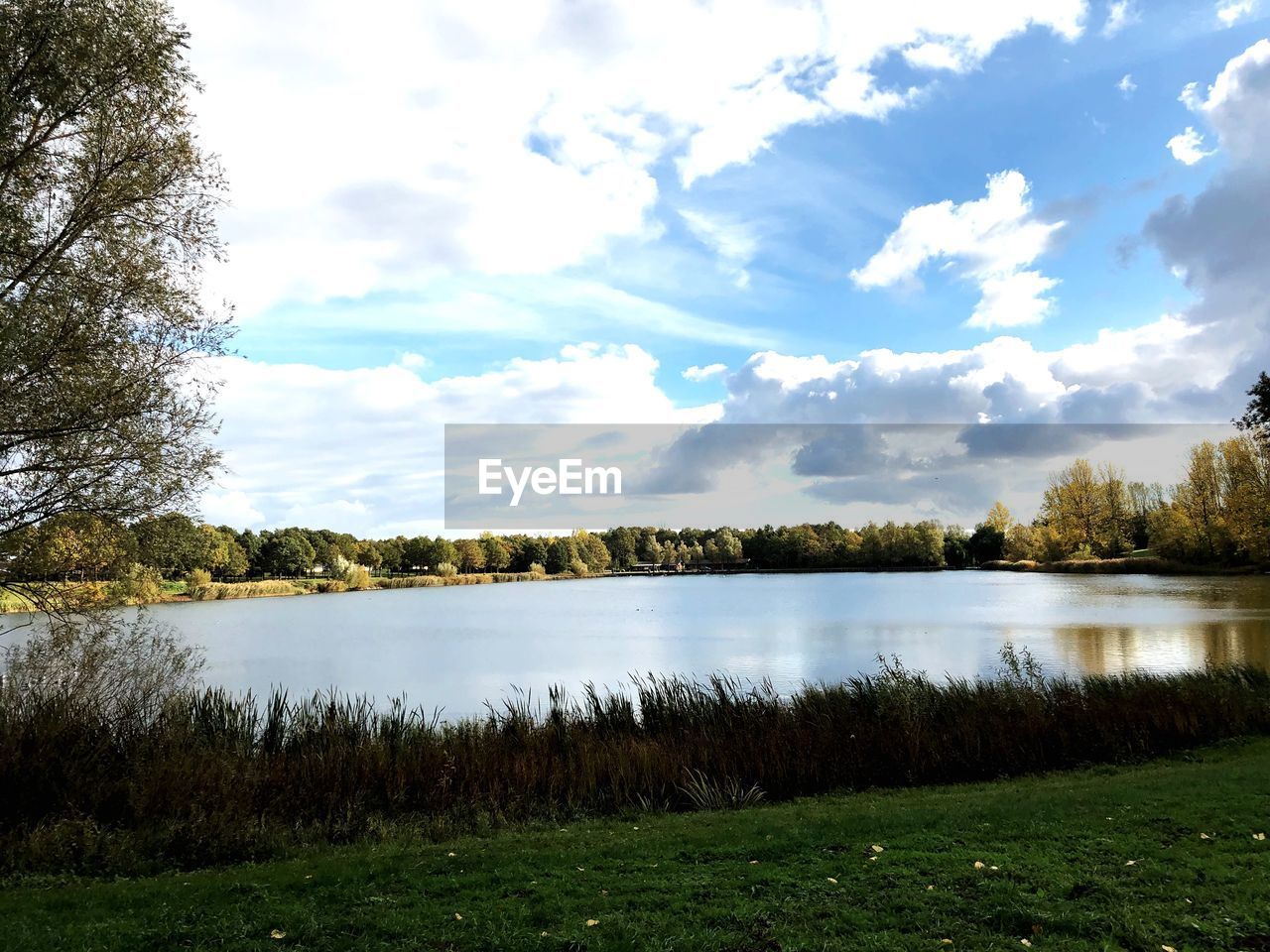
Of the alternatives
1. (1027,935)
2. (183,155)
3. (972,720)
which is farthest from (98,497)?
(972,720)

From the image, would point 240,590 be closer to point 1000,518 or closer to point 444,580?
point 444,580

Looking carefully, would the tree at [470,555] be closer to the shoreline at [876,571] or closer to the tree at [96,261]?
the shoreline at [876,571]

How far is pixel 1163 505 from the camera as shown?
7300cm

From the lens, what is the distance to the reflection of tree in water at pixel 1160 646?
2188 centimetres

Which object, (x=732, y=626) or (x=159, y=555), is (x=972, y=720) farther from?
(x=732, y=626)

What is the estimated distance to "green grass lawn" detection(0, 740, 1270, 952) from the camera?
5.20 meters

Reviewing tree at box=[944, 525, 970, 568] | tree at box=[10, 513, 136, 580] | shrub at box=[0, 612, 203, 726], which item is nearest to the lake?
shrub at box=[0, 612, 203, 726]

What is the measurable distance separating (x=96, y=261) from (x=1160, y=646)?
30.6 meters

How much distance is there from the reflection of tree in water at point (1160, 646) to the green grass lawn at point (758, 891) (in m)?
14.7

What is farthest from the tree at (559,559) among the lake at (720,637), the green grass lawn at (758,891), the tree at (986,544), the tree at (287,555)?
the green grass lawn at (758,891)

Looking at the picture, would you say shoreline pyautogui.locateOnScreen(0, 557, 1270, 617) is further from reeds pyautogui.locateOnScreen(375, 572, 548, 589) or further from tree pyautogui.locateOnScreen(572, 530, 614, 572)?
tree pyautogui.locateOnScreen(572, 530, 614, 572)

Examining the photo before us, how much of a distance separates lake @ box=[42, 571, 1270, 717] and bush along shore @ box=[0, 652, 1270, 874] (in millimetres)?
4115

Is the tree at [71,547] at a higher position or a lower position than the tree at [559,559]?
higher

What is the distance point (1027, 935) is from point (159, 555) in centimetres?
1244
